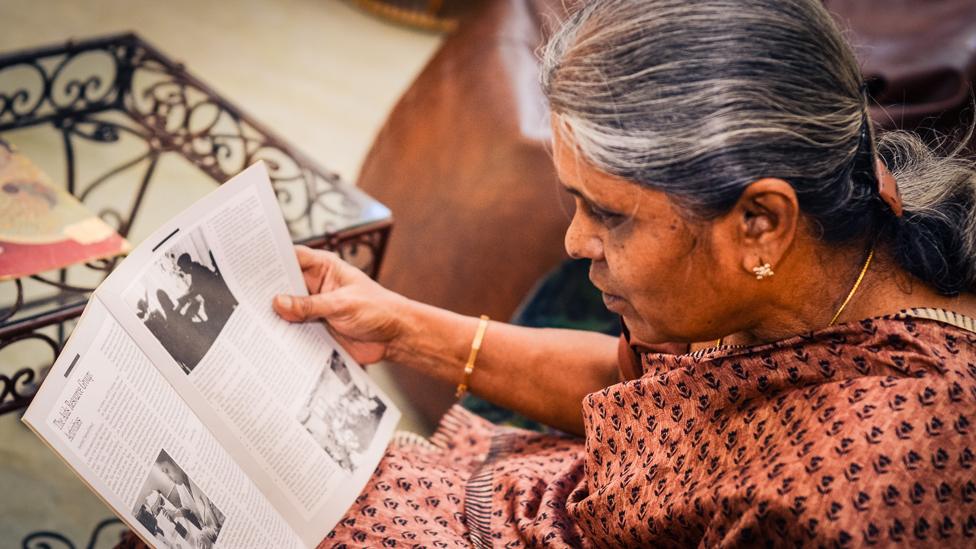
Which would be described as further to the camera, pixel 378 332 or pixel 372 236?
pixel 372 236

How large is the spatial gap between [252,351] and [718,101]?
53 cm

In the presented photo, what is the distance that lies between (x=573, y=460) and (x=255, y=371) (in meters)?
0.37

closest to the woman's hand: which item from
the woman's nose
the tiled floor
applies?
the woman's nose

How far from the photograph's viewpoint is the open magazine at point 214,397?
0.77m

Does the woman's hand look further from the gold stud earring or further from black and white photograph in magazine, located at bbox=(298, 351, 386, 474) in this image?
the gold stud earring

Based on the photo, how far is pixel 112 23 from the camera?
3143 millimetres

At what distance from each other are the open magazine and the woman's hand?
27 mm

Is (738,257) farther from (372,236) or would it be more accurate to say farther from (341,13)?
(341,13)

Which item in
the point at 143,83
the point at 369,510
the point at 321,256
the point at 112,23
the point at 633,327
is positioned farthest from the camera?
the point at 112,23

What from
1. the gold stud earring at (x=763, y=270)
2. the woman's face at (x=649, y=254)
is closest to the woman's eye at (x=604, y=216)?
the woman's face at (x=649, y=254)

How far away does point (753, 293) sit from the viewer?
84 centimetres

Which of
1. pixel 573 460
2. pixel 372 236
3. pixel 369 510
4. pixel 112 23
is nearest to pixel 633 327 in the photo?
pixel 573 460

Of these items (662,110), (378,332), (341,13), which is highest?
(662,110)

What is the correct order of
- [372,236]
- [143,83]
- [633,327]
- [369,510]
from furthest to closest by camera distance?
[143,83]
[372,236]
[369,510]
[633,327]
